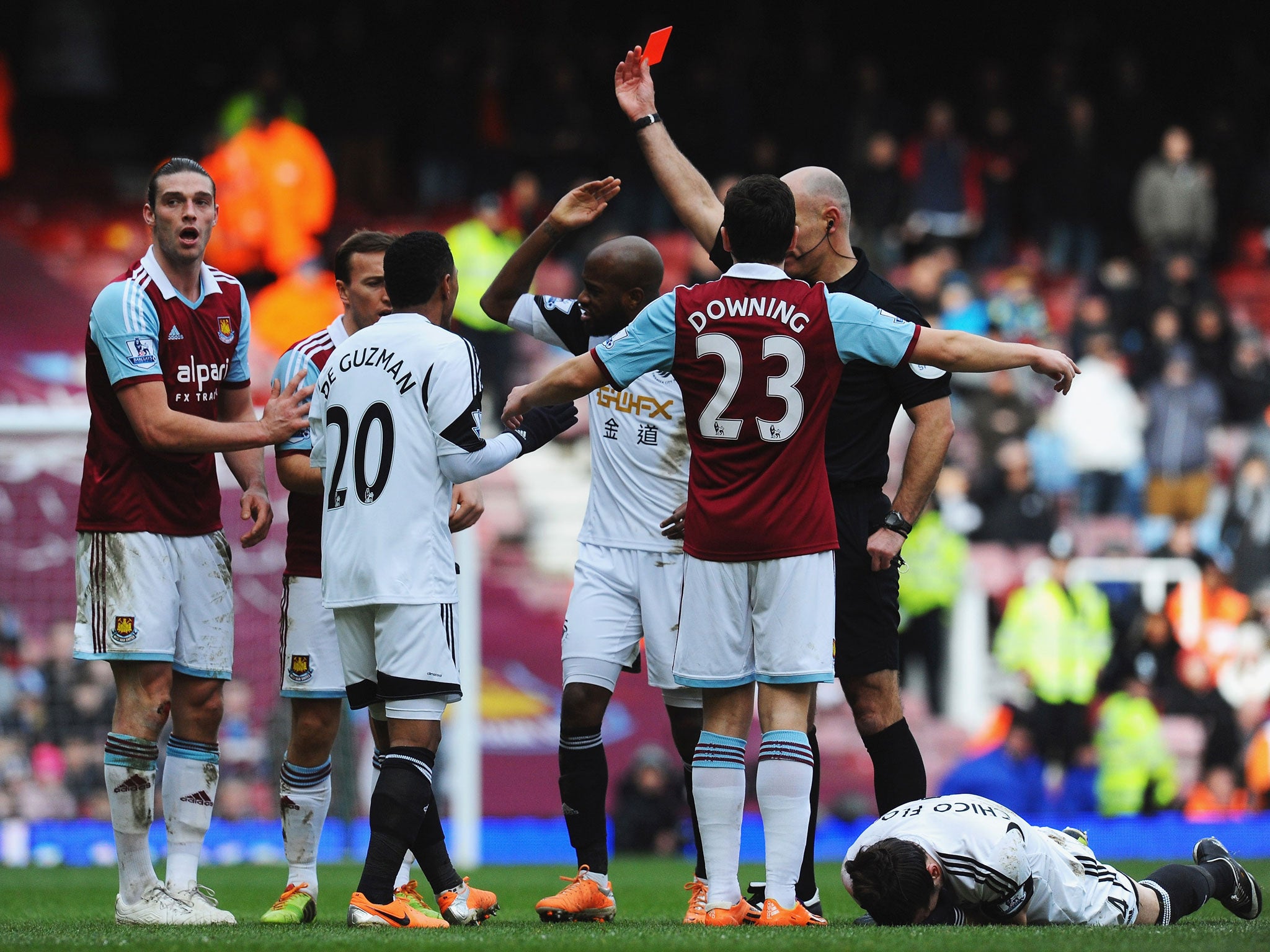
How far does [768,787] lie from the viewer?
5.13 m

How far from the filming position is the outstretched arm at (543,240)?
6066 millimetres

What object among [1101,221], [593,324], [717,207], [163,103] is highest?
[163,103]

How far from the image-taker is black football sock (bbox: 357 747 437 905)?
5.00 meters

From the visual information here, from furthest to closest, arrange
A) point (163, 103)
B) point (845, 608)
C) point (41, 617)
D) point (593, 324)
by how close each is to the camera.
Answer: point (163, 103) → point (41, 617) → point (593, 324) → point (845, 608)

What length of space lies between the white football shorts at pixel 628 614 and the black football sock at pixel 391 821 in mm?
1139

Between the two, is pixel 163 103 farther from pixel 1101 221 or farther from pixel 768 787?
pixel 768 787

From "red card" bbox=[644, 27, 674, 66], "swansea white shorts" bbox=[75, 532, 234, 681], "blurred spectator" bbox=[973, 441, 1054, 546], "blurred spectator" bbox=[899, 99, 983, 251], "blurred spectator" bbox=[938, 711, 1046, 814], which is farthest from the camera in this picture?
"blurred spectator" bbox=[899, 99, 983, 251]

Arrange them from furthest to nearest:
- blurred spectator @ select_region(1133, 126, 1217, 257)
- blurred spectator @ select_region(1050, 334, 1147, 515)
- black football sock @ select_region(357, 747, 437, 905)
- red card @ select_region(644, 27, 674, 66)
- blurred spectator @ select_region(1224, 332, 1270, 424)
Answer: blurred spectator @ select_region(1133, 126, 1217, 257)
blurred spectator @ select_region(1224, 332, 1270, 424)
blurred spectator @ select_region(1050, 334, 1147, 515)
red card @ select_region(644, 27, 674, 66)
black football sock @ select_region(357, 747, 437, 905)

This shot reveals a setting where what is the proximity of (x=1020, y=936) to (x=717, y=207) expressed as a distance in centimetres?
320

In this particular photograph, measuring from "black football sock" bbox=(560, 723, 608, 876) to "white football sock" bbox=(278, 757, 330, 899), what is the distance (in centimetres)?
91

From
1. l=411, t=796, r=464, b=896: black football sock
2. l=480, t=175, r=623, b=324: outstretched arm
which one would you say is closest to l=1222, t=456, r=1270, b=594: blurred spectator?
l=480, t=175, r=623, b=324: outstretched arm

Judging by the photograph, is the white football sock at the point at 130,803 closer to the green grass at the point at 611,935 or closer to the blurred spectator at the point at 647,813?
the green grass at the point at 611,935

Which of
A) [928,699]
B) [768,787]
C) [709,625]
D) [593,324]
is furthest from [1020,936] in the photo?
[928,699]

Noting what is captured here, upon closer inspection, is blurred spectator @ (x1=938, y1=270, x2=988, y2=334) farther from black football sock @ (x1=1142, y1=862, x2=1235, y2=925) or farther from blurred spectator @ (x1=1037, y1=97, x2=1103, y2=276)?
black football sock @ (x1=1142, y1=862, x2=1235, y2=925)
